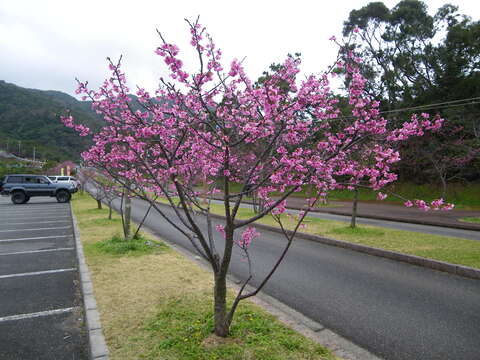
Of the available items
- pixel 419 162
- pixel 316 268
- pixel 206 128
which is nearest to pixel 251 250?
pixel 316 268

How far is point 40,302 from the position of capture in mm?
5152

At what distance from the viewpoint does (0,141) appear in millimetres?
78438

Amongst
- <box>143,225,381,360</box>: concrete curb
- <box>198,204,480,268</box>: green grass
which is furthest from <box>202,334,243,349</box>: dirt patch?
<box>198,204,480,268</box>: green grass

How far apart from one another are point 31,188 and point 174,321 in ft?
90.6

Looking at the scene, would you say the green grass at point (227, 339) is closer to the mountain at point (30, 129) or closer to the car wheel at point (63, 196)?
the car wheel at point (63, 196)

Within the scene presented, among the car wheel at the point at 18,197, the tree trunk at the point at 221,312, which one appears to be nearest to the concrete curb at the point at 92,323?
the tree trunk at the point at 221,312

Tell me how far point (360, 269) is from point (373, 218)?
10390 mm

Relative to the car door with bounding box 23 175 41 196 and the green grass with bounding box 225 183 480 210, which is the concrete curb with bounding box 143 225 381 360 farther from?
the car door with bounding box 23 175 41 196

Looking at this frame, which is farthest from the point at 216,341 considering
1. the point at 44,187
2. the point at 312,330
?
the point at 44,187

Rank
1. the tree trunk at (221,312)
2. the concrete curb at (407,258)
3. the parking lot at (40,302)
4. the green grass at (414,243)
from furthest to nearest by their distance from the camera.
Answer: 1. the green grass at (414,243)
2. the concrete curb at (407,258)
3. the parking lot at (40,302)
4. the tree trunk at (221,312)

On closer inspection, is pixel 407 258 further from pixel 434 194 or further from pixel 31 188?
pixel 31 188

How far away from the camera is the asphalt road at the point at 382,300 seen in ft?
12.6

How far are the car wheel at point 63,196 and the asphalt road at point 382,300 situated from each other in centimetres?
2325

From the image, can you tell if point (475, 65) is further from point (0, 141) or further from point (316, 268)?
point (0, 141)
